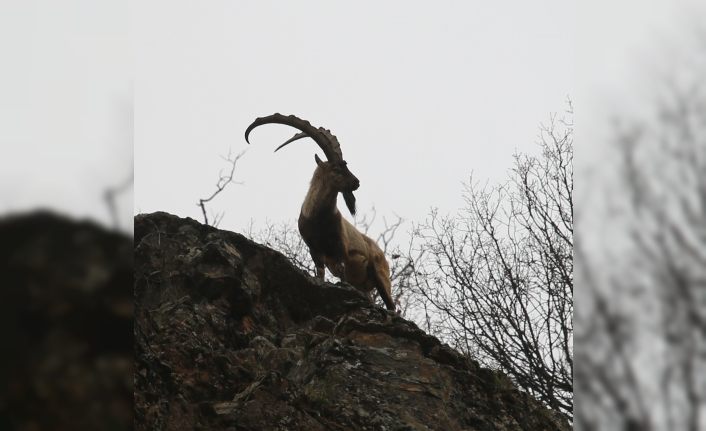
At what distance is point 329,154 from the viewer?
12430mm

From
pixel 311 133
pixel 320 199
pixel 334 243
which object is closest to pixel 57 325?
pixel 334 243

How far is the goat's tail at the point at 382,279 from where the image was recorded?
1250cm

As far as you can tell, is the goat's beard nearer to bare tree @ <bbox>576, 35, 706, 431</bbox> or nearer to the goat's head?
the goat's head

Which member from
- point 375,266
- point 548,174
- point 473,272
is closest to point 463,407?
point 375,266

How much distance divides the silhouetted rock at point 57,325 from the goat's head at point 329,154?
10.7 metres

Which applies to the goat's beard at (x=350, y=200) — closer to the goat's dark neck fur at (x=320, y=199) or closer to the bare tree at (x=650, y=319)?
the goat's dark neck fur at (x=320, y=199)

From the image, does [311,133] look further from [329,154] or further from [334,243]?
[334,243]

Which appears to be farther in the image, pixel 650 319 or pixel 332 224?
pixel 332 224

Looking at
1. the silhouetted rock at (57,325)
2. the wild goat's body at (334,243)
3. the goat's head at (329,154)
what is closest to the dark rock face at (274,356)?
the wild goat's body at (334,243)

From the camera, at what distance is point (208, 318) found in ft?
25.0

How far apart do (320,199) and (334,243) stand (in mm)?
691

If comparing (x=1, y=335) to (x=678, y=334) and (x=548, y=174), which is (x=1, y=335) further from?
(x=548, y=174)

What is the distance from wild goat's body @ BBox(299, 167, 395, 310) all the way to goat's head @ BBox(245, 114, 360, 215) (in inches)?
3.8

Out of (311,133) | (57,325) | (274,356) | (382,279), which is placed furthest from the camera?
(382,279)
